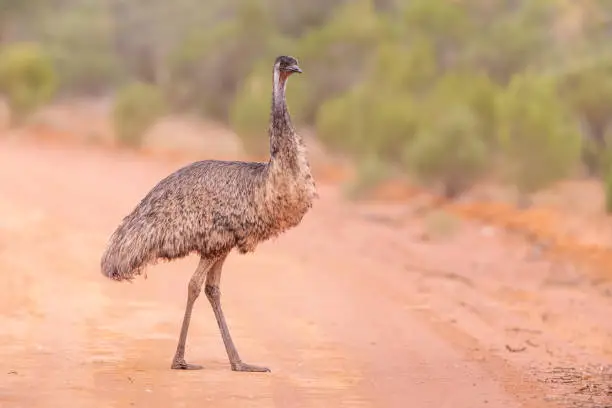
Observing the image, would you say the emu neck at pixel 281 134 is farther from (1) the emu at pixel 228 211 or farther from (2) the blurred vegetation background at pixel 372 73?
(2) the blurred vegetation background at pixel 372 73

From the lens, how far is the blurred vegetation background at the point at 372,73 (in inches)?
795

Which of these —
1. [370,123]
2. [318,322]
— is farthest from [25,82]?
[318,322]

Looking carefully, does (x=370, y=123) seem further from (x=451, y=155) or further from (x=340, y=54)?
(x=340, y=54)

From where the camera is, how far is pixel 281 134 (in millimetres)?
8469

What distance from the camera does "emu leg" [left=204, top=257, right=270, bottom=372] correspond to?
27.9 feet

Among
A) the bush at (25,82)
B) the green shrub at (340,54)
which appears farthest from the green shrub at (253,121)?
the bush at (25,82)

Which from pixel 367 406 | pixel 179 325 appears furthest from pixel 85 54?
pixel 367 406

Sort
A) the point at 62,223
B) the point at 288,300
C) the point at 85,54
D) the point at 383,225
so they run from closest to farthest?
1. the point at 288,300
2. the point at 62,223
3. the point at 383,225
4. the point at 85,54

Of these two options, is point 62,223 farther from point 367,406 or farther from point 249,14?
point 249,14

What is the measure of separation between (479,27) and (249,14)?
513 cm

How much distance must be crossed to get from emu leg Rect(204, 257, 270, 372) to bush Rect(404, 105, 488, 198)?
11.3m

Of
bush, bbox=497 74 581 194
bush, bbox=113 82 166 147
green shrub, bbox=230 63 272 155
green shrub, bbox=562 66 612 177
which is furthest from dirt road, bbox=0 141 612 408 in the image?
bush, bbox=113 82 166 147

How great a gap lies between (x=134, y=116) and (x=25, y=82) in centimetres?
344

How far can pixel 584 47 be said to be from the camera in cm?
2692
